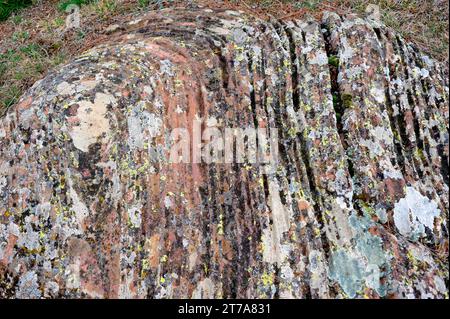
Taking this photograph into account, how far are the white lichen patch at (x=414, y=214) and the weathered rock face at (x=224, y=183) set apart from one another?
0.5 inches

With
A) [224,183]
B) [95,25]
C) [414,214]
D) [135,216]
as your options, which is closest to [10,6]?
[95,25]

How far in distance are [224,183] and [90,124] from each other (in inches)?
58.5

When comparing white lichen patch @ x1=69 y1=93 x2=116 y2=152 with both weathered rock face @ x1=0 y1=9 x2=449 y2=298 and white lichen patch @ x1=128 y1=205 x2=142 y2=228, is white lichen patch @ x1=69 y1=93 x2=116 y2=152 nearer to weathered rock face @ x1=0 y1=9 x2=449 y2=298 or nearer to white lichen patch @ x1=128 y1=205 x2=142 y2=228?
weathered rock face @ x1=0 y1=9 x2=449 y2=298

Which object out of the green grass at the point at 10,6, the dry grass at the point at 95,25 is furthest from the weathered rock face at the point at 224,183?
the green grass at the point at 10,6

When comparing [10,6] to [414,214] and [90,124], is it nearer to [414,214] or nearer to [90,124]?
[90,124]

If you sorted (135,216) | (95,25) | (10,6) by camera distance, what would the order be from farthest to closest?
(10,6)
(95,25)
(135,216)

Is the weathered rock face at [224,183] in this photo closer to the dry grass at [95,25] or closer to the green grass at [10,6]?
the dry grass at [95,25]

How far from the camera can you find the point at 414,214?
4492mm

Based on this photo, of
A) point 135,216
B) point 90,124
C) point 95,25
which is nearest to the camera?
point 135,216

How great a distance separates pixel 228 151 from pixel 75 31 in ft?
14.7

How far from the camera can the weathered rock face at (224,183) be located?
425 cm

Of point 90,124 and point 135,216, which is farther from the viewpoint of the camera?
point 90,124

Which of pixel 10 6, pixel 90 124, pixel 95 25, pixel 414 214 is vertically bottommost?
pixel 10 6
